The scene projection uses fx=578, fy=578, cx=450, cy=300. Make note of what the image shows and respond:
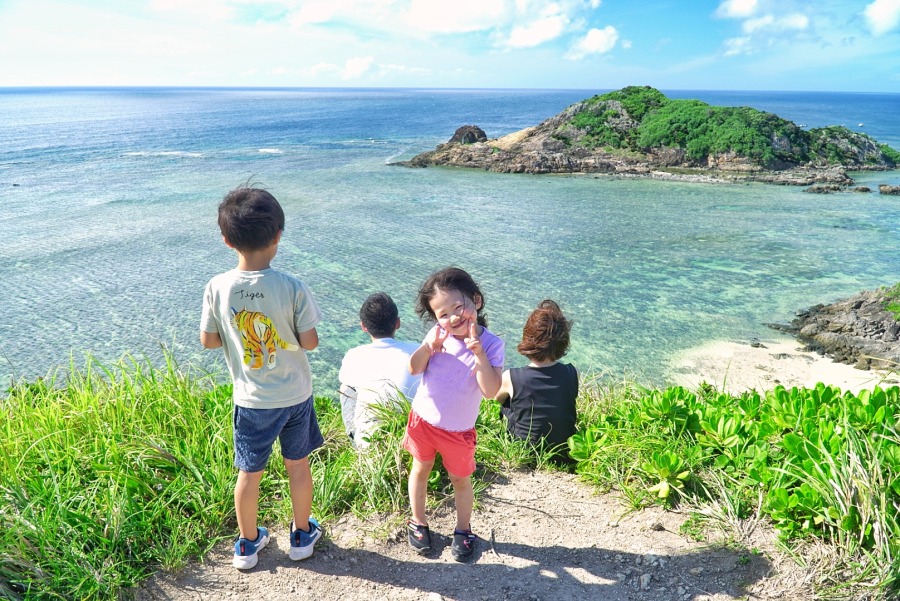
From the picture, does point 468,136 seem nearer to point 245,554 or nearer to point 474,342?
point 474,342

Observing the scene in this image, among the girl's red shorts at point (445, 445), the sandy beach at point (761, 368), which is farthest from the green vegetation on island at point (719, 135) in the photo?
the girl's red shorts at point (445, 445)

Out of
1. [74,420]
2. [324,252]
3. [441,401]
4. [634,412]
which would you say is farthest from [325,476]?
[324,252]

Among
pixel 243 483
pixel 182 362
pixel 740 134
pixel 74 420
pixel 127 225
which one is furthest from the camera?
pixel 740 134

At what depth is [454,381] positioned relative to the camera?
9.86 feet

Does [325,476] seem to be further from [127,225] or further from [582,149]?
[582,149]

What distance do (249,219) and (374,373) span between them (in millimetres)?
2272

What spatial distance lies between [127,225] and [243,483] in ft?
63.4

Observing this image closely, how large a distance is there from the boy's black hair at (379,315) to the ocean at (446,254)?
5.54 feet

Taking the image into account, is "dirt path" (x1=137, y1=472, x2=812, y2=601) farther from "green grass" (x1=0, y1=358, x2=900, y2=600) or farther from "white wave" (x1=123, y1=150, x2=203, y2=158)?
"white wave" (x1=123, y1=150, x2=203, y2=158)

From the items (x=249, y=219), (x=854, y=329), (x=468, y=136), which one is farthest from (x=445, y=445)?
(x=468, y=136)

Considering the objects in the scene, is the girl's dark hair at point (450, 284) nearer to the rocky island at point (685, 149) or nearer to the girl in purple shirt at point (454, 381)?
the girl in purple shirt at point (454, 381)

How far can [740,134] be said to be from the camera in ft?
102

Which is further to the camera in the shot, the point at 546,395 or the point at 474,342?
the point at 546,395

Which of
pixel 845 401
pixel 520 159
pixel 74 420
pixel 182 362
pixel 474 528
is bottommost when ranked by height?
pixel 182 362
